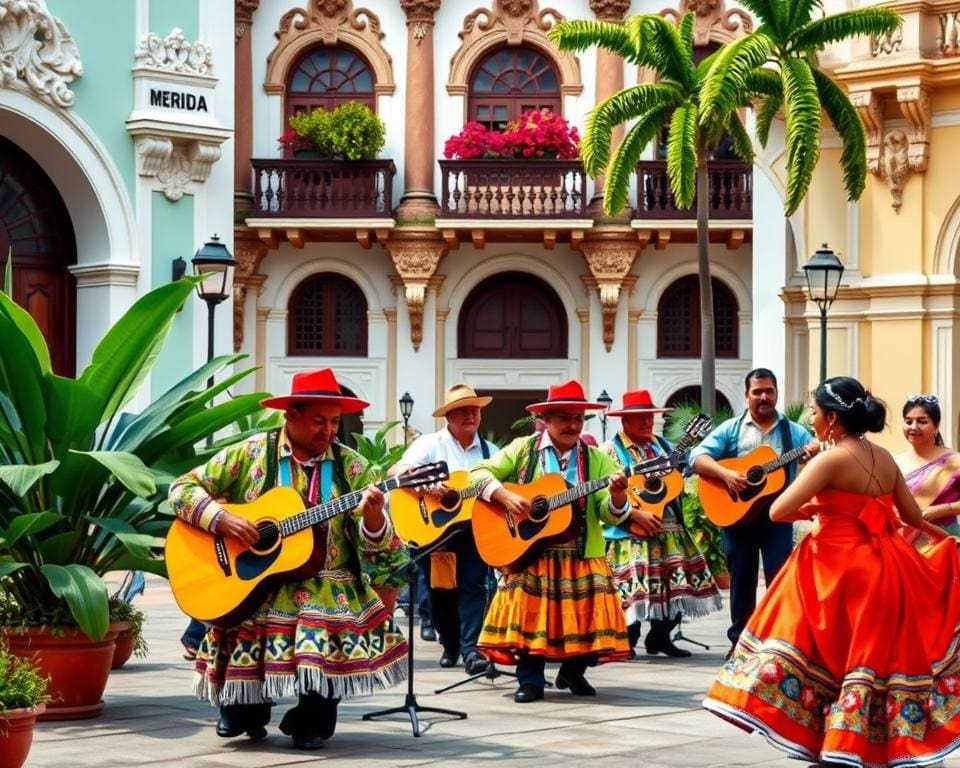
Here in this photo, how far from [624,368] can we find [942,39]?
479 inches

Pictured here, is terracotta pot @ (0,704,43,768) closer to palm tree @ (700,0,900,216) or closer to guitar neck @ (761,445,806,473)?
guitar neck @ (761,445,806,473)

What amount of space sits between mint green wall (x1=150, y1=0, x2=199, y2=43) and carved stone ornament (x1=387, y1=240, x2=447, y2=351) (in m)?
11.7

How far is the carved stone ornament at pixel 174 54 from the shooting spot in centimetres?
2180

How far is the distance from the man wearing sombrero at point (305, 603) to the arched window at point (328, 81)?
26.2 meters

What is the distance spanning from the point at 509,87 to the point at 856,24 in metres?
12.6

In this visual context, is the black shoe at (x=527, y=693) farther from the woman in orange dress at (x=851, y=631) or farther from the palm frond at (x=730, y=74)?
the palm frond at (x=730, y=74)

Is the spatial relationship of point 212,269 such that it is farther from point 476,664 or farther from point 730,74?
point 476,664

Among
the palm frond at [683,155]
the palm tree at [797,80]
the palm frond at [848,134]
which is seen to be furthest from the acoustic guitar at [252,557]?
the palm frond at [683,155]

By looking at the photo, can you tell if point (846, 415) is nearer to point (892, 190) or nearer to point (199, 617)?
point (199, 617)

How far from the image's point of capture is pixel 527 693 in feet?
33.3

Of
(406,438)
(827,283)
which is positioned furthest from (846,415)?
(406,438)

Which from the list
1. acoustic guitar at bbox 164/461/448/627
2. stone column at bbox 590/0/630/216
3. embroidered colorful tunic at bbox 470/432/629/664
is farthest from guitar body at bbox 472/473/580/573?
stone column at bbox 590/0/630/216

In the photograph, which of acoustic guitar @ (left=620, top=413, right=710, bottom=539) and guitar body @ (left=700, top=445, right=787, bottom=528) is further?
acoustic guitar @ (left=620, top=413, right=710, bottom=539)

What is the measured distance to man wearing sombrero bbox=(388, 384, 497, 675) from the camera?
11.7 metres
